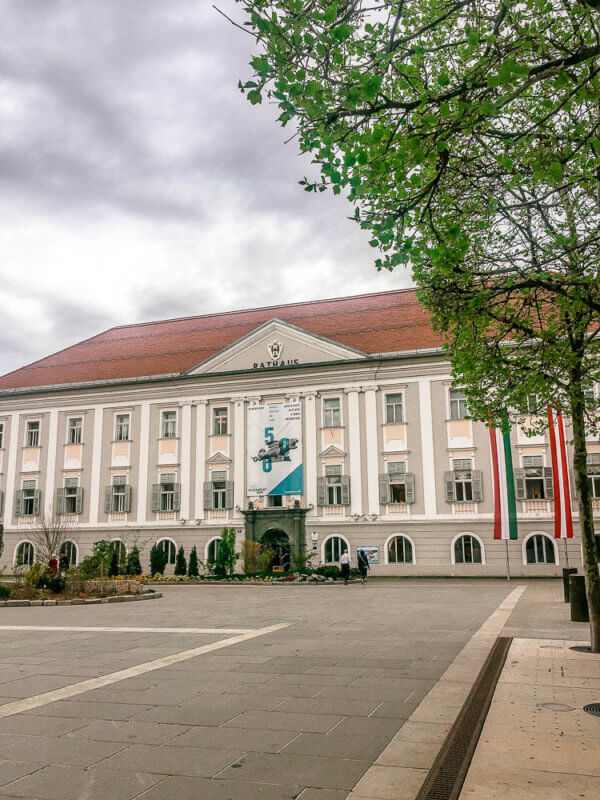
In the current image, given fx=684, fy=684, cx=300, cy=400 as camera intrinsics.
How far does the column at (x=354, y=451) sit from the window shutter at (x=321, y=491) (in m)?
1.51

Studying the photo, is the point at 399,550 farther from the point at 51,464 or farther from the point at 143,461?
the point at 51,464

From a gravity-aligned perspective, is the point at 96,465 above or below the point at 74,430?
below

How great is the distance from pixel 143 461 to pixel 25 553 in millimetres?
9317

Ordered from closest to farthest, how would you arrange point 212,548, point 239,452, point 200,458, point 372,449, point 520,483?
point 520,483, point 372,449, point 212,548, point 239,452, point 200,458

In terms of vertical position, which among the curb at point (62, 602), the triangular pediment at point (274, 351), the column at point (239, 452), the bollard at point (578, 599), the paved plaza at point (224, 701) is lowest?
the curb at point (62, 602)

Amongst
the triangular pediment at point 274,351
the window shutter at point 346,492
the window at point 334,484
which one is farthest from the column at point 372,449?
the triangular pediment at point 274,351

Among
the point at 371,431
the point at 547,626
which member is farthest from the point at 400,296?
the point at 547,626

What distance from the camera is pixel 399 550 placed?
35.8 meters

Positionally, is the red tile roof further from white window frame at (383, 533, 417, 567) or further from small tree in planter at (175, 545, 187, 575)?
small tree in planter at (175, 545, 187, 575)

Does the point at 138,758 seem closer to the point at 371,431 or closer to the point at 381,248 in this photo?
the point at 381,248

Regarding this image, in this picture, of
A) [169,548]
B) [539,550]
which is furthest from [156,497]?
[539,550]

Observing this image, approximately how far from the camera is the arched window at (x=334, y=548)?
36.7 meters

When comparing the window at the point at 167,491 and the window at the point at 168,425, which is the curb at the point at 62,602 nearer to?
the window at the point at 167,491

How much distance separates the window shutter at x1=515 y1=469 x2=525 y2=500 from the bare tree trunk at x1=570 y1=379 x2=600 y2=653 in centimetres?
2405
